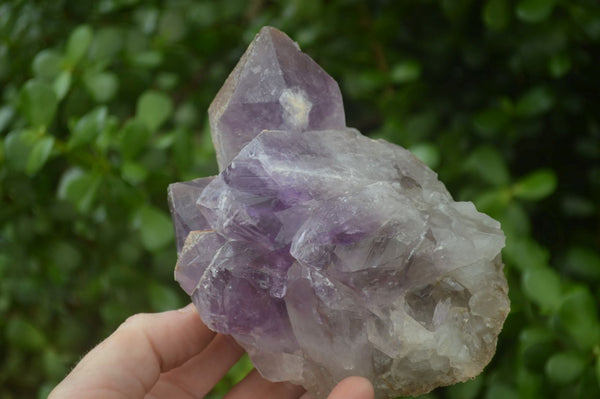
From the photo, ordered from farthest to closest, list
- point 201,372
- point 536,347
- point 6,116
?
point 6,116
point 536,347
point 201,372

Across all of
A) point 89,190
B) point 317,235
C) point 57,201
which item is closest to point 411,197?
point 317,235

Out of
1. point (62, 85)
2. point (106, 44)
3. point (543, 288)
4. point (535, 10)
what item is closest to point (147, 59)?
point (106, 44)

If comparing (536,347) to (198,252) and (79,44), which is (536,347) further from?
(79,44)

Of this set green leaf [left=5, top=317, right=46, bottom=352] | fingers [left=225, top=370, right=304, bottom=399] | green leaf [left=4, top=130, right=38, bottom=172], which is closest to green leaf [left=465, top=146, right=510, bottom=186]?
fingers [left=225, top=370, right=304, bottom=399]

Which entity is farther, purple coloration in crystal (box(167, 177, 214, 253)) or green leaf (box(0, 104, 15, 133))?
green leaf (box(0, 104, 15, 133))

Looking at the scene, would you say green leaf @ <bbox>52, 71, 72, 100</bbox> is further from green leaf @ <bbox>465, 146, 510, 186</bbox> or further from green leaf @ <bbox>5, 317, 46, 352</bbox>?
green leaf @ <bbox>465, 146, 510, 186</bbox>

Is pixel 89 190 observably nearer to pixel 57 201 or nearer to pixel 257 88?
pixel 57 201
